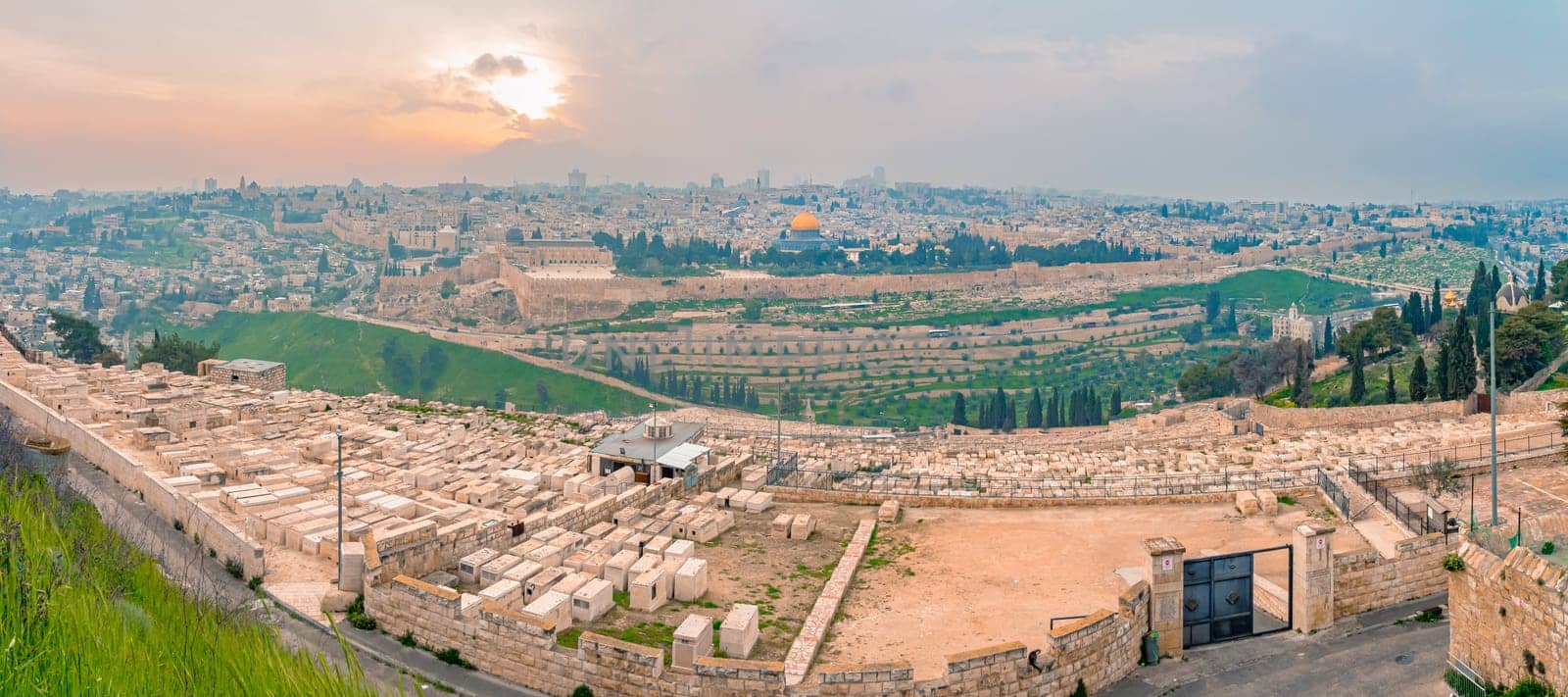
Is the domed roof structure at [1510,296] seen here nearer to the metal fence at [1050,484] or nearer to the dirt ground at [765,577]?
the metal fence at [1050,484]

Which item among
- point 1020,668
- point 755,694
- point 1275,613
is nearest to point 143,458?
point 755,694

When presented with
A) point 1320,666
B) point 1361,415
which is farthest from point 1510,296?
point 1320,666

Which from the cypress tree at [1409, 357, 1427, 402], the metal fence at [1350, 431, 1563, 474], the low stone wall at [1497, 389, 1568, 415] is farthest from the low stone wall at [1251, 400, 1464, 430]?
Result: the metal fence at [1350, 431, 1563, 474]

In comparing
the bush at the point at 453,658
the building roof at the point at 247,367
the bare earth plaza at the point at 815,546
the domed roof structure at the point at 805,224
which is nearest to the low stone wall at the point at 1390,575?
the bare earth plaza at the point at 815,546

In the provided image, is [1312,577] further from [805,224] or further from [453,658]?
[805,224]

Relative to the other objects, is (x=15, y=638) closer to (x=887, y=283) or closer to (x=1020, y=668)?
(x=1020, y=668)
